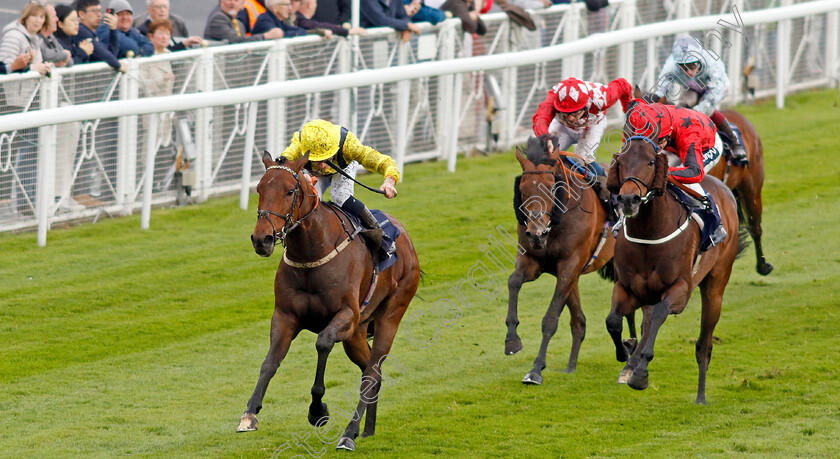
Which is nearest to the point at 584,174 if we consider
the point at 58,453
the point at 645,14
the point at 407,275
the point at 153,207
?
the point at 407,275

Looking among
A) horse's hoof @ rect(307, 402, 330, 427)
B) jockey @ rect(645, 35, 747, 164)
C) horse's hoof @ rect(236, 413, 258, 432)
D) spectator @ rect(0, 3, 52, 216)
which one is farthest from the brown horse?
spectator @ rect(0, 3, 52, 216)

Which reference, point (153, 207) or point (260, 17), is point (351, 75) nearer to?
point (260, 17)

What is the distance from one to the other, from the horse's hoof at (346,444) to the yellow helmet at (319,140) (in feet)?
5.10

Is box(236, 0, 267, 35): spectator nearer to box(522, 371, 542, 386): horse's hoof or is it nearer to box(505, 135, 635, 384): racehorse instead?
box(505, 135, 635, 384): racehorse

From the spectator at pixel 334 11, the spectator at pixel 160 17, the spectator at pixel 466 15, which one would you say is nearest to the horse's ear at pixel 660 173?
the spectator at pixel 160 17

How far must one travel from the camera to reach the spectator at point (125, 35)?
10852mm

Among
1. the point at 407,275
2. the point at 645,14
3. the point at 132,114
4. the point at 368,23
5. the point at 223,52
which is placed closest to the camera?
the point at 407,275

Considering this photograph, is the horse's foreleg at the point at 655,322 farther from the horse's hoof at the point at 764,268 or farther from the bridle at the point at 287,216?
the horse's hoof at the point at 764,268

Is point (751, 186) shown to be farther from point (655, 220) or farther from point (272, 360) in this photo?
point (272, 360)

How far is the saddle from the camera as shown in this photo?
686 cm

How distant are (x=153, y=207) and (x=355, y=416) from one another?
5199mm

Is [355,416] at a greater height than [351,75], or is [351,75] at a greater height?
[351,75]

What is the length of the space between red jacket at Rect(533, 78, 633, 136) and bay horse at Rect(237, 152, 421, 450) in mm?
1961

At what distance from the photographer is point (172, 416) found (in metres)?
7.32
